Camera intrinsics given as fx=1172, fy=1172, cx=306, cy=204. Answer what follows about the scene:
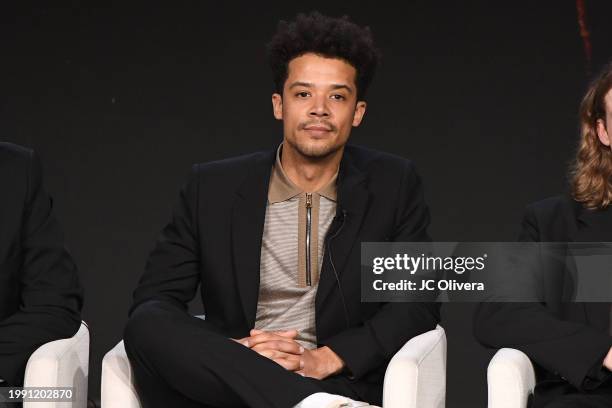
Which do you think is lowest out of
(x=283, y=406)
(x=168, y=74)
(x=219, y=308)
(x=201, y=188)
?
(x=283, y=406)

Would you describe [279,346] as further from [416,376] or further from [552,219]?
[552,219]

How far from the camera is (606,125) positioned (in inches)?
144

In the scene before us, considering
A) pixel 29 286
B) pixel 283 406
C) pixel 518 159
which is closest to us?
pixel 283 406

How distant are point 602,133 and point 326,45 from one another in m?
0.92

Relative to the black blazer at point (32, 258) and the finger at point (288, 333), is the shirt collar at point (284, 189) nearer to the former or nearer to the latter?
the finger at point (288, 333)

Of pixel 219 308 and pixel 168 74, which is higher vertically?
pixel 168 74

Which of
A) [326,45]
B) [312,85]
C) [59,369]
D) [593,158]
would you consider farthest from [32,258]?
[593,158]

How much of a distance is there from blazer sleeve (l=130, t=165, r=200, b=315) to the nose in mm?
456

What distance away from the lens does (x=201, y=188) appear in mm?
3822

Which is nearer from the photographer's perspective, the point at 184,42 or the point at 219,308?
the point at 219,308

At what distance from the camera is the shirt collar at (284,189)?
3.83 m

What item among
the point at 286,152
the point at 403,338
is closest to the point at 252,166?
the point at 286,152

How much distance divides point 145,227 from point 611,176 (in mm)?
2070

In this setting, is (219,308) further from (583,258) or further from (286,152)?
(583,258)
